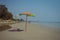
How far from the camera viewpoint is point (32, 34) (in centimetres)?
217

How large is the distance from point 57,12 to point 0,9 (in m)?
0.88

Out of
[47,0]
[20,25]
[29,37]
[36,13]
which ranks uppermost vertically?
[47,0]

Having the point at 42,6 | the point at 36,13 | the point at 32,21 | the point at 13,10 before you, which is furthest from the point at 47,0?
the point at 13,10

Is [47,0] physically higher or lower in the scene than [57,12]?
higher

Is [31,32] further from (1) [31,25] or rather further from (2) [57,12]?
(2) [57,12]

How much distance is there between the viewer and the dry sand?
215cm

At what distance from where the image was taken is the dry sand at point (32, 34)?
215cm

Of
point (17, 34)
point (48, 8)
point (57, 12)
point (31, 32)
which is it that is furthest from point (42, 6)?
point (17, 34)

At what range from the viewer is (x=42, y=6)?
7.25ft

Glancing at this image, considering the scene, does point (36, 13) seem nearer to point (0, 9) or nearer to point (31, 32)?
point (31, 32)

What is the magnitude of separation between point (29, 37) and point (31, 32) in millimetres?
81

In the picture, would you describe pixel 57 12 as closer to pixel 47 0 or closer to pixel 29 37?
pixel 47 0

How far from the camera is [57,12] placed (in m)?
2.18

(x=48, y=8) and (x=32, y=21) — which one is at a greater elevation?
(x=48, y=8)
